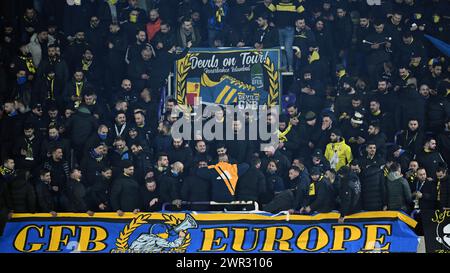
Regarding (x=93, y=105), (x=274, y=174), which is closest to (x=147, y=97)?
(x=93, y=105)

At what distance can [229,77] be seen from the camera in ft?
59.2

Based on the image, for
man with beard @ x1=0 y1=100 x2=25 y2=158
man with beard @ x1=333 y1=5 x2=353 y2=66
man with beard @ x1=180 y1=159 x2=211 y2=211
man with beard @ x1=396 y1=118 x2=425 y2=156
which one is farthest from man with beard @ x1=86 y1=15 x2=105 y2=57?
man with beard @ x1=396 y1=118 x2=425 y2=156

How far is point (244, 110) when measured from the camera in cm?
1741

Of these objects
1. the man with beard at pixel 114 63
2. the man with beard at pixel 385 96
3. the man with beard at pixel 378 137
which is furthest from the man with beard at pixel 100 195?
the man with beard at pixel 385 96

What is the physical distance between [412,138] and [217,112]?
288 centimetres

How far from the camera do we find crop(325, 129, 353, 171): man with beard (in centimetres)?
1670

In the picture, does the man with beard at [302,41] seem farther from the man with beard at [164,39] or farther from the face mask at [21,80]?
the face mask at [21,80]

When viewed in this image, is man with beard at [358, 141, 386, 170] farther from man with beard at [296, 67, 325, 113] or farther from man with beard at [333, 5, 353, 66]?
man with beard at [333, 5, 353, 66]

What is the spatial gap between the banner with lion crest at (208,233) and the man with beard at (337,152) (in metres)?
1.03

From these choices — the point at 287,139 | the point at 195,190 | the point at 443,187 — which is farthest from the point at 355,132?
the point at 195,190
